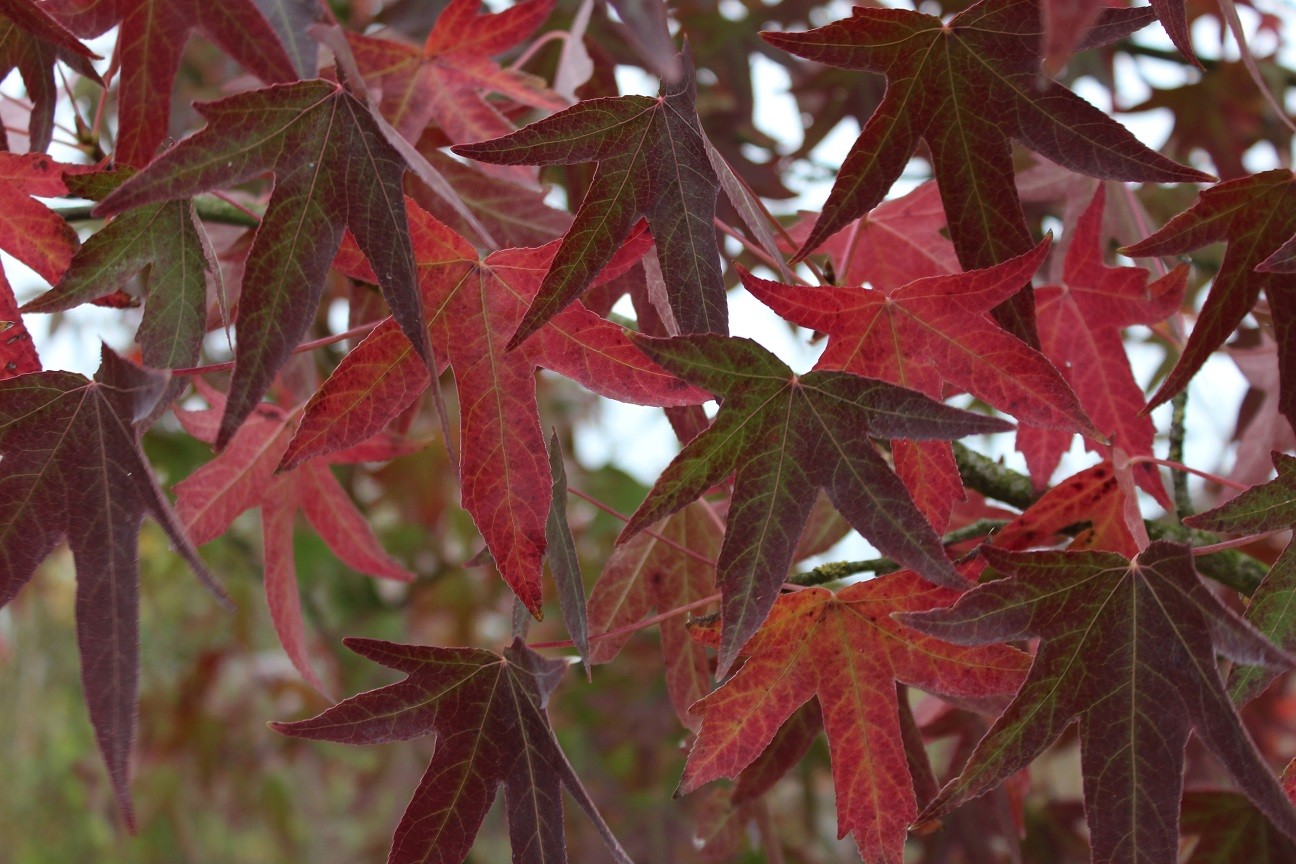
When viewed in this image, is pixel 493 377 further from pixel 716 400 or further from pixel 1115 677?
pixel 1115 677

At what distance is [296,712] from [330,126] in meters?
2.71

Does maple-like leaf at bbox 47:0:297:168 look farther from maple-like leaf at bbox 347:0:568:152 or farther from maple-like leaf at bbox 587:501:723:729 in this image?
maple-like leaf at bbox 587:501:723:729

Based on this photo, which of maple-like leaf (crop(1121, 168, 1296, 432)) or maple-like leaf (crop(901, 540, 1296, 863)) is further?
maple-like leaf (crop(1121, 168, 1296, 432))

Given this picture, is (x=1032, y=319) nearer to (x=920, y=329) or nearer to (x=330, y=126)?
(x=920, y=329)

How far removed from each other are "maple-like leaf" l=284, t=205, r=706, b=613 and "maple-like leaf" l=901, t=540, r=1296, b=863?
0.25m

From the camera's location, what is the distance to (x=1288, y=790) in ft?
2.34

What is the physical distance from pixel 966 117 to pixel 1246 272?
0.75ft

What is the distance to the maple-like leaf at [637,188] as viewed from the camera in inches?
27.6

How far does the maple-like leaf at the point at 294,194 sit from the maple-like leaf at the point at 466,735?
21 cm

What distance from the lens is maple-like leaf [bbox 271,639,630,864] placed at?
0.74m

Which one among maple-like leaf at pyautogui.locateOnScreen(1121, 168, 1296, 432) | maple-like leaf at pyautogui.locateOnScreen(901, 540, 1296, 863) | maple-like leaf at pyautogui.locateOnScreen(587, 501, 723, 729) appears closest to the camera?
maple-like leaf at pyautogui.locateOnScreen(901, 540, 1296, 863)

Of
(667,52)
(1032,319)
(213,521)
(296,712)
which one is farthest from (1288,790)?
(296,712)

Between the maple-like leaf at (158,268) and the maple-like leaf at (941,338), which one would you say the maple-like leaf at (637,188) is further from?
the maple-like leaf at (158,268)

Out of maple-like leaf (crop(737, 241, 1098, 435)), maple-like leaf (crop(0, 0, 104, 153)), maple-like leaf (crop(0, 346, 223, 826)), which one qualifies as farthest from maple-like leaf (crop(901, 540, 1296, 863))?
maple-like leaf (crop(0, 0, 104, 153))
